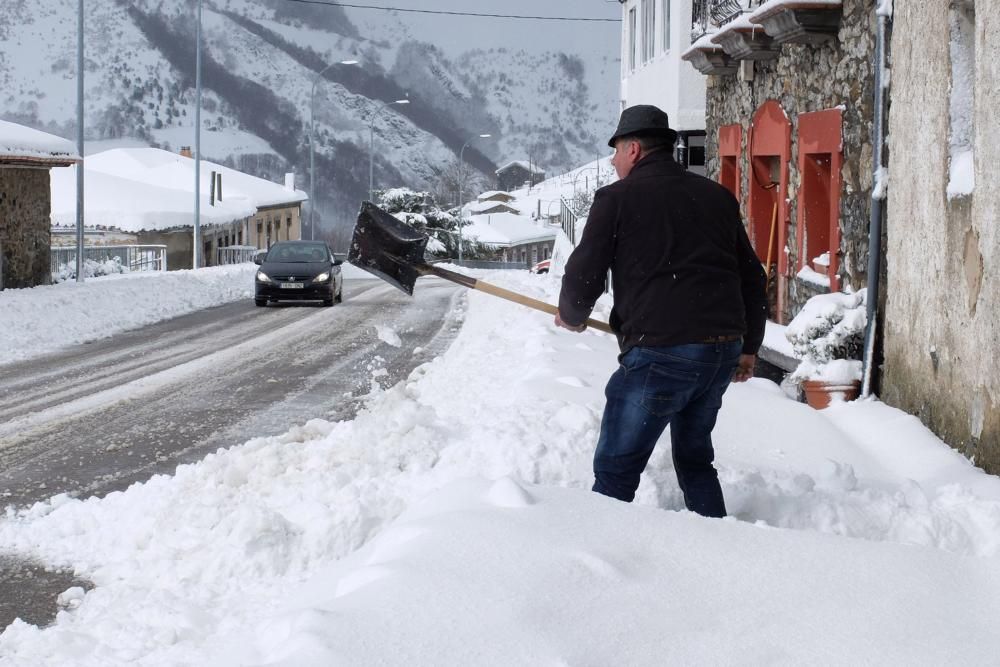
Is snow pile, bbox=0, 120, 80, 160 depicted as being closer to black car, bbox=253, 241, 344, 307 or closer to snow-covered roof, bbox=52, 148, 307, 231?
black car, bbox=253, 241, 344, 307

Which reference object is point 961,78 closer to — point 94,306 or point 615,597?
point 615,597

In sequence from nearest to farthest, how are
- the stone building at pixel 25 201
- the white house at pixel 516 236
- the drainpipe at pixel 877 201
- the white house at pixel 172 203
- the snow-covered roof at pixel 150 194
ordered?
the drainpipe at pixel 877 201, the stone building at pixel 25 201, the snow-covered roof at pixel 150 194, the white house at pixel 172 203, the white house at pixel 516 236

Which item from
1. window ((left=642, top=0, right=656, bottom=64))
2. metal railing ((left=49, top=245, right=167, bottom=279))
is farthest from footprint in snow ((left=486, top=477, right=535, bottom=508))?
metal railing ((left=49, top=245, right=167, bottom=279))

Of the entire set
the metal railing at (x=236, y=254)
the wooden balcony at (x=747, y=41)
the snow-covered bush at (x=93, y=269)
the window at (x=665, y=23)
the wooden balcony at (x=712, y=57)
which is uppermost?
the window at (x=665, y=23)

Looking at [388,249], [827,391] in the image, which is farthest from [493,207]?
[388,249]

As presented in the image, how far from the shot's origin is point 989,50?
22.0 feet

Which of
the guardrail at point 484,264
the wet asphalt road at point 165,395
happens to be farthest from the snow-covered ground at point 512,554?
the guardrail at point 484,264

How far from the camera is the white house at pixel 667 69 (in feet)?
63.9

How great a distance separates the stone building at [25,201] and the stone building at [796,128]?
1416cm

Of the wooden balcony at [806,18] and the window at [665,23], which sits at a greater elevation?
the window at [665,23]

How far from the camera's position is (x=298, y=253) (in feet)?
83.4

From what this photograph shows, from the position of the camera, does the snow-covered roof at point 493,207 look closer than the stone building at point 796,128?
No

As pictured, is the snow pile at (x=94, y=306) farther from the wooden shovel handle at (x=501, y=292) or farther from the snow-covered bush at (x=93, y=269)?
the wooden shovel handle at (x=501, y=292)

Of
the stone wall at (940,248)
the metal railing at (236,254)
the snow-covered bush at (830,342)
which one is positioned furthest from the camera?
the metal railing at (236,254)
